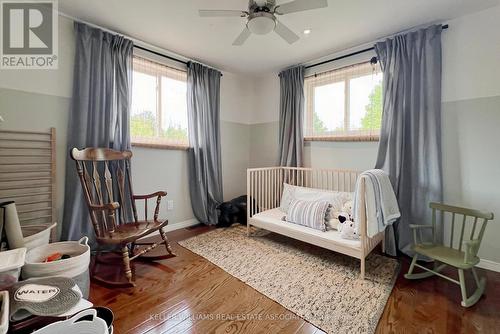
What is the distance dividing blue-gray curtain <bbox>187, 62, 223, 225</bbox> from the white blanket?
1.92 metres

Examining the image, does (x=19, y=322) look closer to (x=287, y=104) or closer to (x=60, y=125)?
(x=60, y=125)

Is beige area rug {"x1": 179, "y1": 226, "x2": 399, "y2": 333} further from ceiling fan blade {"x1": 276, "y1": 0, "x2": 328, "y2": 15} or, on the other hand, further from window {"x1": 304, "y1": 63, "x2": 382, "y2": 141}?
ceiling fan blade {"x1": 276, "y1": 0, "x2": 328, "y2": 15}

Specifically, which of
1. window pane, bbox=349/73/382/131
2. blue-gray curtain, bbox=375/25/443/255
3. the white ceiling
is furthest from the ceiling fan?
window pane, bbox=349/73/382/131

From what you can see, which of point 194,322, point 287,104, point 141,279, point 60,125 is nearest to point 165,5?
point 60,125

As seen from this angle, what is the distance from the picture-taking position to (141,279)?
184 cm

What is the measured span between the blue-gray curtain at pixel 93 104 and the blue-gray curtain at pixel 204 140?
0.82 meters

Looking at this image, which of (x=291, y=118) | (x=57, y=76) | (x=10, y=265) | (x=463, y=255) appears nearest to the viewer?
(x=10, y=265)

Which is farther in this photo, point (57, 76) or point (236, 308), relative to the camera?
point (57, 76)

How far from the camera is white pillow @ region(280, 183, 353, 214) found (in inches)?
91.4

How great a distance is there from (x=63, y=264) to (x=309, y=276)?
169 centimetres

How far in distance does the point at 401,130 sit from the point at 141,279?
2.69m

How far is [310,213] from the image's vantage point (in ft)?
7.52

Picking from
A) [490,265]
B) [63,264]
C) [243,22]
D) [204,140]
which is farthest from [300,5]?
[490,265]

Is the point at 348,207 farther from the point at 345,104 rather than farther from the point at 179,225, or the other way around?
the point at 179,225
